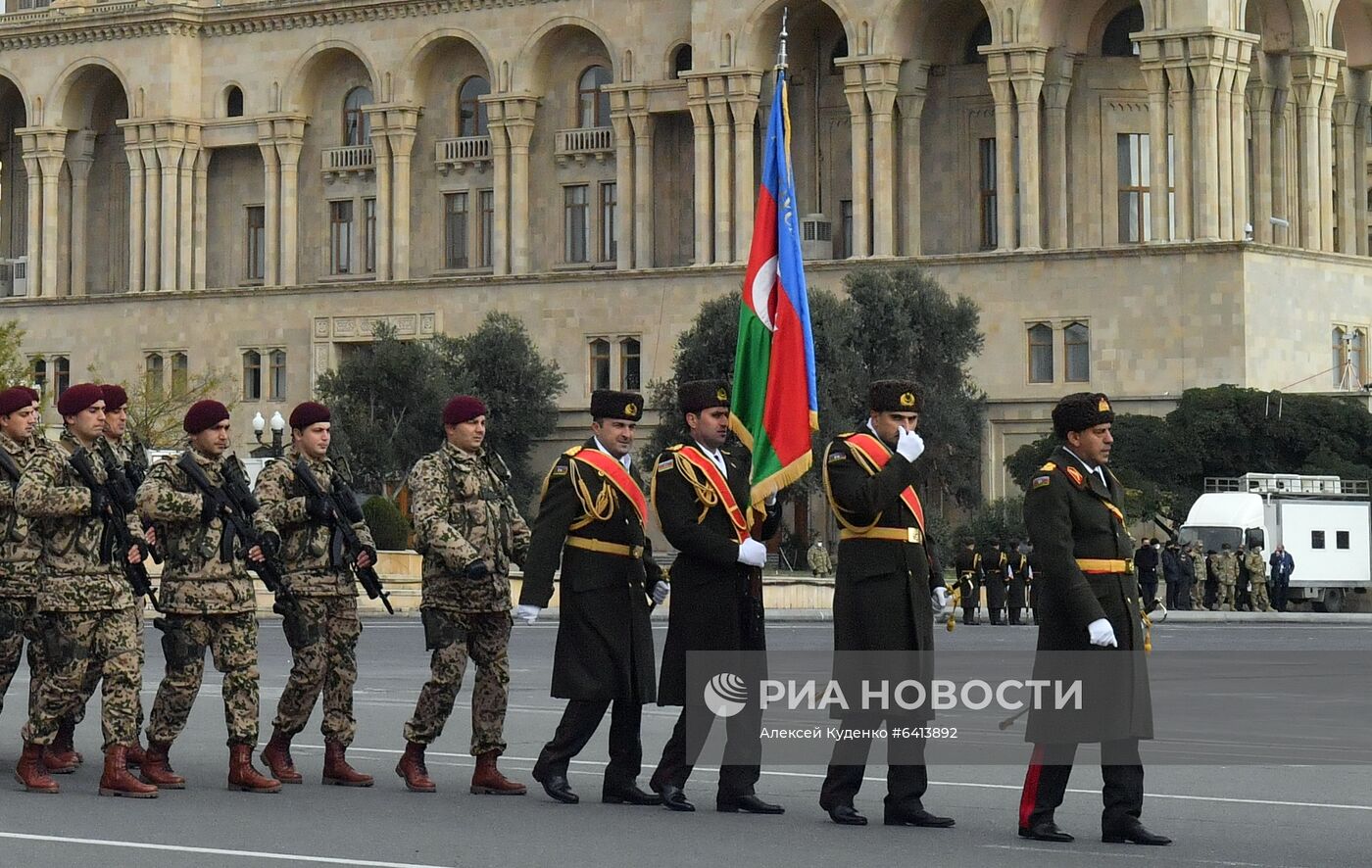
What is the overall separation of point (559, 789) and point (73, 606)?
267 centimetres

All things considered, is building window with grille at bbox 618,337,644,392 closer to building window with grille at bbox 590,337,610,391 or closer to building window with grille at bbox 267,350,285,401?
building window with grille at bbox 590,337,610,391

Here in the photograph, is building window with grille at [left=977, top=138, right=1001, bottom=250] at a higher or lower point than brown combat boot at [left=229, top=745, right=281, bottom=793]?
higher

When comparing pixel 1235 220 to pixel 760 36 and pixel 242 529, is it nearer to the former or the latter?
pixel 760 36

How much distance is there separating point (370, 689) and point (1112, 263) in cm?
3638

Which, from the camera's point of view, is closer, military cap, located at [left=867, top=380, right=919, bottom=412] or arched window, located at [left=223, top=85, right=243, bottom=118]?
military cap, located at [left=867, top=380, right=919, bottom=412]

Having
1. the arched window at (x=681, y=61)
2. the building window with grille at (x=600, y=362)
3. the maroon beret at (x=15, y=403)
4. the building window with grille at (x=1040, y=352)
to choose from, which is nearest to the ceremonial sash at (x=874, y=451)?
the maroon beret at (x=15, y=403)

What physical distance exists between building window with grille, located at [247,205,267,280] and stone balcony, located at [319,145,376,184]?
7.12 feet

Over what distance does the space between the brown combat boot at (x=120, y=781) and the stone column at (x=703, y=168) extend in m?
47.9

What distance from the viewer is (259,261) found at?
230 ft

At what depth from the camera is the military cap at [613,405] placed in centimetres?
1430

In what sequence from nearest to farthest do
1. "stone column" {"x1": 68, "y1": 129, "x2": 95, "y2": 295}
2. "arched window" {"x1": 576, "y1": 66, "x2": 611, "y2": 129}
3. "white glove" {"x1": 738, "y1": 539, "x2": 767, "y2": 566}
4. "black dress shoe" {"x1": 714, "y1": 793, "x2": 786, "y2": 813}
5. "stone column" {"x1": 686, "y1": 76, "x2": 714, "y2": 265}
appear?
"black dress shoe" {"x1": 714, "y1": 793, "x2": 786, "y2": 813} → "white glove" {"x1": 738, "y1": 539, "x2": 767, "y2": 566} → "stone column" {"x1": 686, "y1": 76, "x2": 714, "y2": 265} → "arched window" {"x1": 576, "y1": 66, "x2": 611, "y2": 129} → "stone column" {"x1": 68, "y1": 129, "x2": 95, "y2": 295}

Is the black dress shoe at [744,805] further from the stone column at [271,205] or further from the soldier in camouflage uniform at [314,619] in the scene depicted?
the stone column at [271,205]

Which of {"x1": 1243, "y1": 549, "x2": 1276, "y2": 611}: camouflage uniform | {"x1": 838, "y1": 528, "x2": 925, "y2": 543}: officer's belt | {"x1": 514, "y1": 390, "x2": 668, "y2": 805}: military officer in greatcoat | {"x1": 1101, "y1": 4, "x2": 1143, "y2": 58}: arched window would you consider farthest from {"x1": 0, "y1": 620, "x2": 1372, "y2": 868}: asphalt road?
{"x1": 1101, "y1": 4, "x2": 1143, "y2": 58}: arched window

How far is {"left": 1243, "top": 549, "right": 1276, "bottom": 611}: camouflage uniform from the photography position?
46281 millimetres
